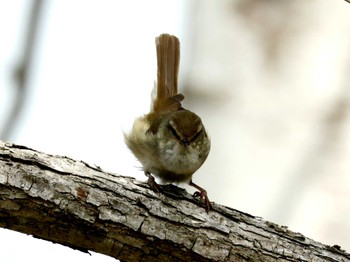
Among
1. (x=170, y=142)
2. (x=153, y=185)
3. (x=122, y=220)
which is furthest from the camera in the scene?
(x=170, y=142)

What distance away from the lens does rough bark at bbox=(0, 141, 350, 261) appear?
3076 millimetres

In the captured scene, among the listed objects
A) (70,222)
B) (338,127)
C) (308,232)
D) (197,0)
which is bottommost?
(70,222)

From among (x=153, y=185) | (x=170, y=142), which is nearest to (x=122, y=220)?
(x=153, y=185)

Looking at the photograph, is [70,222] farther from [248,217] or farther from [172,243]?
[248,217]

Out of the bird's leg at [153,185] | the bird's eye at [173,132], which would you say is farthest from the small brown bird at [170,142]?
the bird's leg at [153,185]

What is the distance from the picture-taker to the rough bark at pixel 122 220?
308cm

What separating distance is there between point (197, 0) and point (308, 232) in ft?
5.93

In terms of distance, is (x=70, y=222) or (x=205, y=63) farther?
(x=205, y=63)

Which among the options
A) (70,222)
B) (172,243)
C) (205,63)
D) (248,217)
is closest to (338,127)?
(205,63)

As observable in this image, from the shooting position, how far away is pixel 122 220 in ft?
10.5

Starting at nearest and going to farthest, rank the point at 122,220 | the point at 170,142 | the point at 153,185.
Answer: the point at 122,220
the point at 153,185
the point at 170,142

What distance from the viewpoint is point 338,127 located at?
5.19 m

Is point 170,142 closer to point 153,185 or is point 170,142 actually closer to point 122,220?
point 153,185

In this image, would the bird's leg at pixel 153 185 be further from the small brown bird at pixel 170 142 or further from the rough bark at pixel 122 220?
the small brown bird at pixel 170 142
